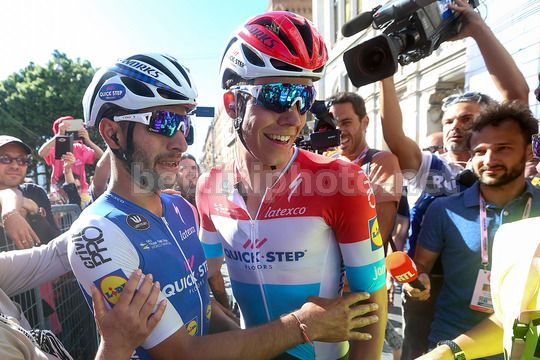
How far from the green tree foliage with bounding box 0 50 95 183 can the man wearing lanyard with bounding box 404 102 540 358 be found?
1055 inches

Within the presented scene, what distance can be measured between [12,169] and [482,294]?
4.12 metres

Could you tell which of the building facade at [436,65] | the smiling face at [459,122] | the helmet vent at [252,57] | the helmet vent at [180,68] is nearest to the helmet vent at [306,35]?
the helmet vent at [252,57]

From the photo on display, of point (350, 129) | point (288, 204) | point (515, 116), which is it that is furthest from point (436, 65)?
point (288, 204)

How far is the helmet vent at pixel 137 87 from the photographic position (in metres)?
1.61

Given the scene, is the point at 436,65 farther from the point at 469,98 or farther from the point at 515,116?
the point at 515,116

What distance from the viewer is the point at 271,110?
1574mm

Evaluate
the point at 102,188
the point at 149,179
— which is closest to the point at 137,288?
the point at 149,179

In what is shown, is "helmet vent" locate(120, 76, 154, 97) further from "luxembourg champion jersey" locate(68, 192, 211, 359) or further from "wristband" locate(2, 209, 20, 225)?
"wristband" locate(2, 209, 20, 225)

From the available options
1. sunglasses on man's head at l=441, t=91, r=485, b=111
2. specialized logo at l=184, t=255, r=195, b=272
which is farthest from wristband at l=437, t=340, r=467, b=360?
sunglasses on man's head at l=441, t=91, r=485, b=111

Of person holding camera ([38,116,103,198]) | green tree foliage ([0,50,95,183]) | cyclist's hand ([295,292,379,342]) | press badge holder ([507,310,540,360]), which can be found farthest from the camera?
green tree foliage ([0,50,95,183])

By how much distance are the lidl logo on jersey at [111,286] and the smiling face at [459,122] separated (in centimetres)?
302

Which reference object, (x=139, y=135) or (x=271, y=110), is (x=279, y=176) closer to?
(x=271, y=110)

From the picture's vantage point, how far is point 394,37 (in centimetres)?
214

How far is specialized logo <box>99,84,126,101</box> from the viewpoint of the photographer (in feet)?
5.28
